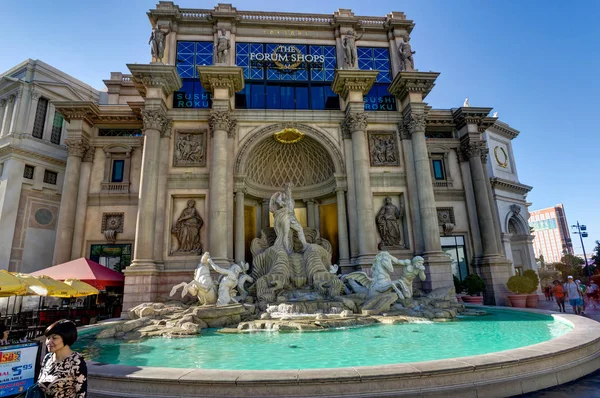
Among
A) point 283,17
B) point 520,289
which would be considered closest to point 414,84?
point 283,17

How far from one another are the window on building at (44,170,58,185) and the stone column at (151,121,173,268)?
1059cm

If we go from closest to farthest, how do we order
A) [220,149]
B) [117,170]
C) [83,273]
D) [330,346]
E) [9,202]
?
[330,346] → [83,273] → [220,149] → [9,202] → [117,170]

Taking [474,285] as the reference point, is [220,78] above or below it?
above

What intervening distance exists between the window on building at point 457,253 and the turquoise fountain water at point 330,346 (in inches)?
433

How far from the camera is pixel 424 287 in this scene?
18.3m

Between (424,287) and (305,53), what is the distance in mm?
17059

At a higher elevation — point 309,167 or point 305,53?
point 305,53

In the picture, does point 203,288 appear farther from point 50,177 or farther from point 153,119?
point 50,177

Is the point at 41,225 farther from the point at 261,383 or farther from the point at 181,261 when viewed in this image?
the point at 261,383

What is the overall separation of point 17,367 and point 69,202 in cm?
1937

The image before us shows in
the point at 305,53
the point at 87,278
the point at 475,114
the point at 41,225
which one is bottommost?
the point at 87,278

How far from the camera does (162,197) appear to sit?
18188mm

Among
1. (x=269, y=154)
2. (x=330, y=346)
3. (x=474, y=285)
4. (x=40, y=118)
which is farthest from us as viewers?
(x=40, y=118)

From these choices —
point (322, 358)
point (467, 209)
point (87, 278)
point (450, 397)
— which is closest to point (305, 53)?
point (467, 209)
